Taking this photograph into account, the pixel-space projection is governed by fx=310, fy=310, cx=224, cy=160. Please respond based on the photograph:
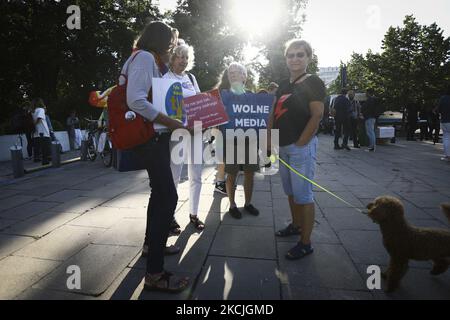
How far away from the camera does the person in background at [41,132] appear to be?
8.95m

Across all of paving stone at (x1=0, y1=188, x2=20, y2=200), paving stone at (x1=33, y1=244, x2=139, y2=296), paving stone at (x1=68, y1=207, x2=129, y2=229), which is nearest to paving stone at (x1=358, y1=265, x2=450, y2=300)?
paving stone at (x1=33, y1=244, x2=139, y2=296)

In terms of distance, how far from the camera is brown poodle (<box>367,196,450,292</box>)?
226 cm

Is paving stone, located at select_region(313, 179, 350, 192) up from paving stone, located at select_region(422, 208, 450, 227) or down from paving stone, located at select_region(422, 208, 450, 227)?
up

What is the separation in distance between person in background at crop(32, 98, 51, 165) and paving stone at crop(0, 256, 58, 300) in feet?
22.7

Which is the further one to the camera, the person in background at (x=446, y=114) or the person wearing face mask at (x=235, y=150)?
the person in background at (x=446, y=114)

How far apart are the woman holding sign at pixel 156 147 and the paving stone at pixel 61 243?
47.1 inches

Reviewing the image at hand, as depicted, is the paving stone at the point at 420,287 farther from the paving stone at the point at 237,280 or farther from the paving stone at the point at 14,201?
the paving stone at the point at 14,201

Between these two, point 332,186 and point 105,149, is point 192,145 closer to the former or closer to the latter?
point 332,186

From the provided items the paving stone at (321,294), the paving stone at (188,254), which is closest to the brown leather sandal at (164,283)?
the paving stone at (188,254)

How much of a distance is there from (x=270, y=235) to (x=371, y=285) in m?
1.22

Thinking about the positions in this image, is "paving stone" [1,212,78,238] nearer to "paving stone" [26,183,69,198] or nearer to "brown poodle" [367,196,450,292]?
"paving stone" [26,183,69,198]

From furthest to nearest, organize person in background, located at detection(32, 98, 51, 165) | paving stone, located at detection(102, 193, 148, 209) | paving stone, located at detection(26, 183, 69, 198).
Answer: person in background, located at detection(32, 98, 51, 165)
paving stone, located at detection(26, 183, 69, 198)
paving stone, located at detection(102, 193, 148, 209)

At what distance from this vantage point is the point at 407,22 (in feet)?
97.0
